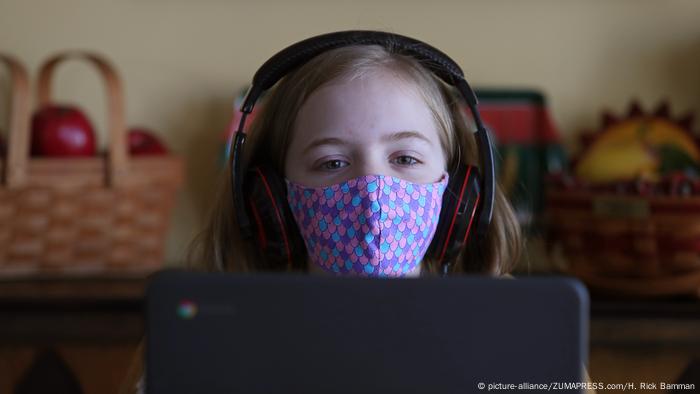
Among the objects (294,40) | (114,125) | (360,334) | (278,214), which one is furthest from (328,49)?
(294,40)

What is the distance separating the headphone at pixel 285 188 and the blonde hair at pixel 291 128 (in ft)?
0.09

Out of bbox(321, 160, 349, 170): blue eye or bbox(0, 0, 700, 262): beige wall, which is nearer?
bbox(321, 160, 349, 170): blue eye

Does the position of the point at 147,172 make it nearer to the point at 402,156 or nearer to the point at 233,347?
the point at 402,156

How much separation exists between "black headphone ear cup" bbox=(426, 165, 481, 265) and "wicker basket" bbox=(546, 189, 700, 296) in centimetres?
74

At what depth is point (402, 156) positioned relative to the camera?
827 millimetres

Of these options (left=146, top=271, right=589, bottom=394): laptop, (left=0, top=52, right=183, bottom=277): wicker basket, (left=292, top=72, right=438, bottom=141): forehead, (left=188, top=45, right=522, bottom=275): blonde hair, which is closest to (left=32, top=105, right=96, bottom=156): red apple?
(left=0, top=52, right=183, bottom=277): wicker basket

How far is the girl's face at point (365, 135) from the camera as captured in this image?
0.81 metres

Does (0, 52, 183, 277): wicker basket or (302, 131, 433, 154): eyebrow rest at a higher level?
(302, 131, 433, 154): eyebrow

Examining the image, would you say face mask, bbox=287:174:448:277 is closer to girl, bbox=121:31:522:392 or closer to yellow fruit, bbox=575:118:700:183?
girl, bbox=121:31:522:392

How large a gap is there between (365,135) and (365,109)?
1.2 inches

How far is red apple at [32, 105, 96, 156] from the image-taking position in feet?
5.27

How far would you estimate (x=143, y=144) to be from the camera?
1730 millimetres

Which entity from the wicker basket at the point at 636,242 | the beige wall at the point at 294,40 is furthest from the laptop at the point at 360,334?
the beige wall at the point at 294,40

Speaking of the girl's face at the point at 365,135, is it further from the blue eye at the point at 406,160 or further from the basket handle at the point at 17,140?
the basket handle at the point at 17,140
